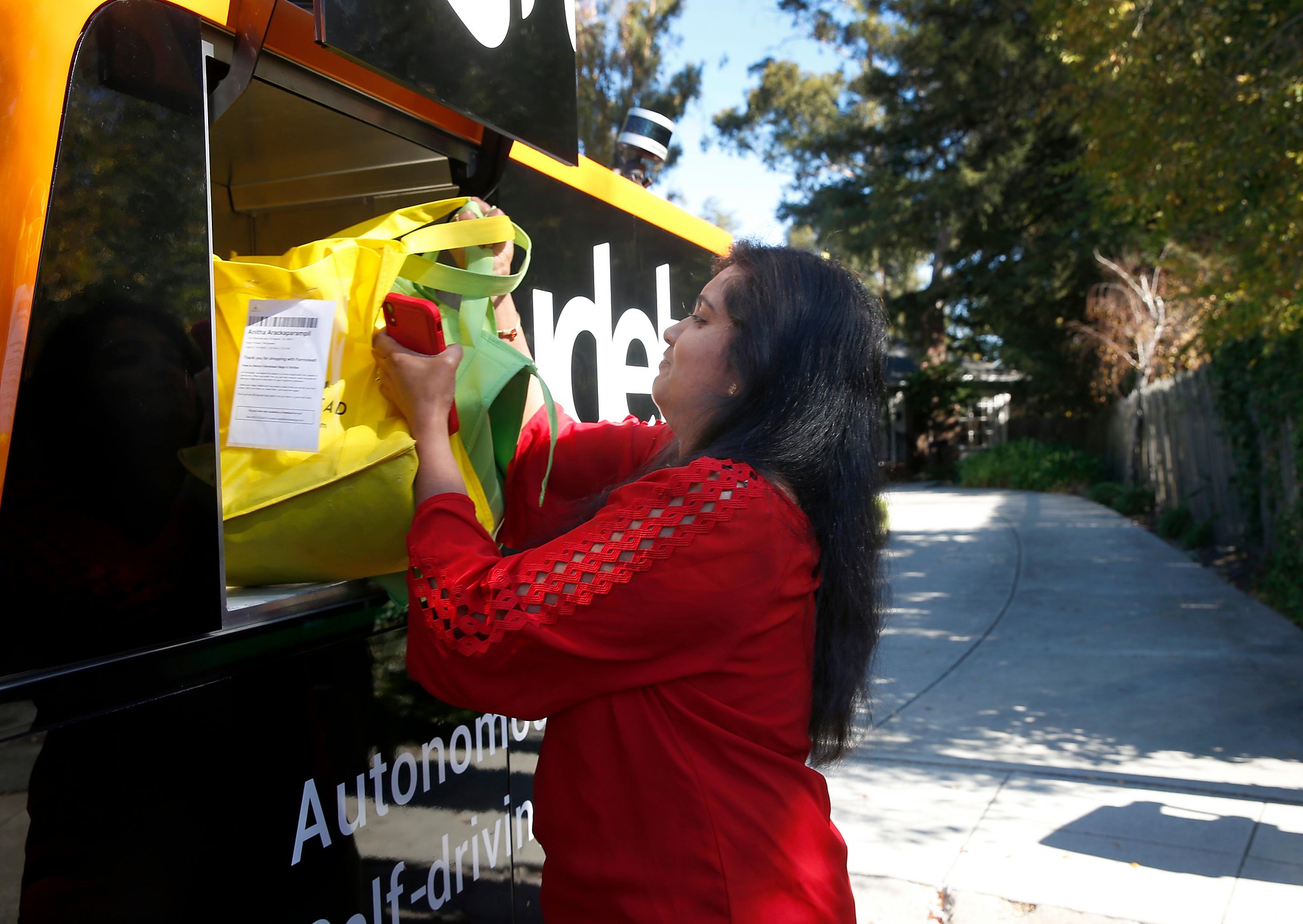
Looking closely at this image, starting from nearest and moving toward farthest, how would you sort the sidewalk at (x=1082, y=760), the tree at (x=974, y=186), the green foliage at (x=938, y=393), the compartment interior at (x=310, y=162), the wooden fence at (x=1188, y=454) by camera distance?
the compartment interior at (x=310, y=162) < the sidewalk at (x=1082, y=760) < the wooden fence at (x=1188, y=454) < the tree at (x=974, y=186) < the green foliage at (x=938, y=393)

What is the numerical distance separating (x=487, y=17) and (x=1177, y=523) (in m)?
12.9

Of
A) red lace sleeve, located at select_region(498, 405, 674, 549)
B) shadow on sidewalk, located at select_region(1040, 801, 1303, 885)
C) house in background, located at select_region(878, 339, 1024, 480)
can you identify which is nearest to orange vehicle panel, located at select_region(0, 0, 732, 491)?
red lace sleeve, located at select_region(498, 405, 674, 549)

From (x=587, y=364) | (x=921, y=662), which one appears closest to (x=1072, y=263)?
(x=921, y=662)

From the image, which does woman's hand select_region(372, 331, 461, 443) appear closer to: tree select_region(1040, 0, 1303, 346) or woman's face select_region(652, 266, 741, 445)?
woman's face select_region(652, 266, 741, 445)

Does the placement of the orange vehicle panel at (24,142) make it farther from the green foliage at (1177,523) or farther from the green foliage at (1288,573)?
the green foliage at (1177,523)

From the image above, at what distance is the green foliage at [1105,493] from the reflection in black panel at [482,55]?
16.4m

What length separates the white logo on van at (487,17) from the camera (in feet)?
5.64

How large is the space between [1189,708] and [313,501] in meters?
5.97

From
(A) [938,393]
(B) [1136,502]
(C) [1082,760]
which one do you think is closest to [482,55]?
(C) [1082,760]

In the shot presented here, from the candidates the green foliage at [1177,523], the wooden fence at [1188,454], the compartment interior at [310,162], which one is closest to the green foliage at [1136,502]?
the wooden fence at [1188,454]

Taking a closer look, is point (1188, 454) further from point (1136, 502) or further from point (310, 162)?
point (310, 162)

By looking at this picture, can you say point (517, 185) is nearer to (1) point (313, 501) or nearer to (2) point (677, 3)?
(1) point (313, 501)

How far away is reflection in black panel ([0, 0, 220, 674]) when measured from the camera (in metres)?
1.20

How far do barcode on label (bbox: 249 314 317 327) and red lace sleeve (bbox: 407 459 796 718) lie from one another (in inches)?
14.0
